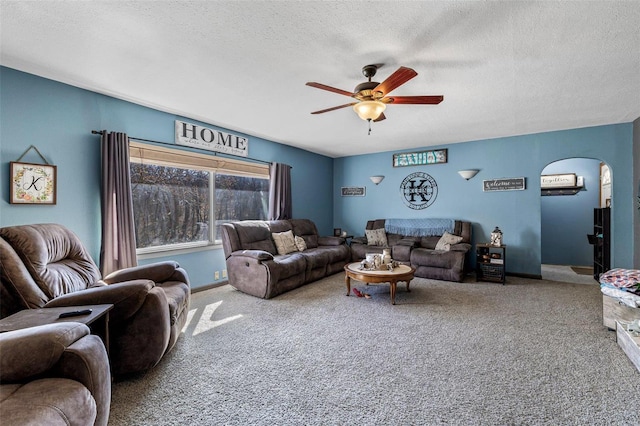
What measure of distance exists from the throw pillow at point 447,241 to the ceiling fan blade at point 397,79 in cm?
353

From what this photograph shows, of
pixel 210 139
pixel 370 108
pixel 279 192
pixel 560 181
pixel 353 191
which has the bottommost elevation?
pixel 279 192

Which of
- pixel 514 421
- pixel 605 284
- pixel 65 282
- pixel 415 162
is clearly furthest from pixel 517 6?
pixel 415 162

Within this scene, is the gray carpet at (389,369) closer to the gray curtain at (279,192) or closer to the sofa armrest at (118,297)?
the sofa armrest at (118,297)

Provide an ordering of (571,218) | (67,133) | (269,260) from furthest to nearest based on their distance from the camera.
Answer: (571,218) < (269,260) < (67,133)

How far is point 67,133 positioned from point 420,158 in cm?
570

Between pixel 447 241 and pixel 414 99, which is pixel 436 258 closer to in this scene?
pixel 447 241

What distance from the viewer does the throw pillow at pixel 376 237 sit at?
19.6ft

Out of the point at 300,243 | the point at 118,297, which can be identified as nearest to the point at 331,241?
the point at 300,243

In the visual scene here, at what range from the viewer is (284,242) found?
495cm

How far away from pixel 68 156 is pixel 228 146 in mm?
2099

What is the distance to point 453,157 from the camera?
229 inches

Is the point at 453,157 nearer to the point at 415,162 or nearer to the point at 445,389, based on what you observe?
the point at 415,162

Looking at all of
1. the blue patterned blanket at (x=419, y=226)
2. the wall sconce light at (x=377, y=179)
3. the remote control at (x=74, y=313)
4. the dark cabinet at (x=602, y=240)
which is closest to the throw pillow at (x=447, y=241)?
the blue patterned blanket at (x=419, y=226)

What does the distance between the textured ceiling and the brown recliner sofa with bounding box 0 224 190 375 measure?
4.97 ft
